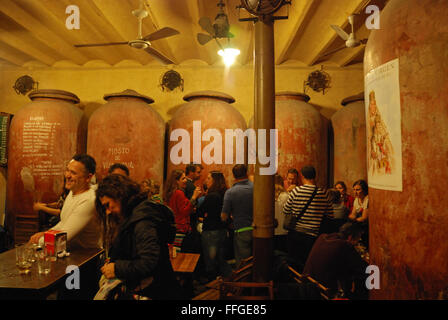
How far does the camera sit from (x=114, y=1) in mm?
5770

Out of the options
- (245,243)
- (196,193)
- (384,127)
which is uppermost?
(384,127)

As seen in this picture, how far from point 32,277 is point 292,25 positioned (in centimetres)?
623

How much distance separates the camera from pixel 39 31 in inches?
273

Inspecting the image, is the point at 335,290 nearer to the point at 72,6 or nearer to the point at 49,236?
the point at 49,236

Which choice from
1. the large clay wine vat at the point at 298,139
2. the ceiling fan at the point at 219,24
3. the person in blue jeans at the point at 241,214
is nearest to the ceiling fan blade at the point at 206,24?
the ceiling fan at the point at 219,24

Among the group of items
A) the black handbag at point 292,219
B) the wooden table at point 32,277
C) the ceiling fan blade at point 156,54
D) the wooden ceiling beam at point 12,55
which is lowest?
the wooden table at point 32,277

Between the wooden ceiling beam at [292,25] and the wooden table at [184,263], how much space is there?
4.64 meters

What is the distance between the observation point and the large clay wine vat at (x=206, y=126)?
6543 mm

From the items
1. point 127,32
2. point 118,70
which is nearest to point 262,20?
point 127,32

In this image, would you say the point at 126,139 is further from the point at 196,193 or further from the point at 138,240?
the point at 138,240

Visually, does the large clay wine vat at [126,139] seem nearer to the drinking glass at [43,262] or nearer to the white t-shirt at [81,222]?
the white t-shirt at [81,222]

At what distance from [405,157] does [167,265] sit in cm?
204

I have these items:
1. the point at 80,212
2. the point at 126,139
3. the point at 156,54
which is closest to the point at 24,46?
the point at 126,139

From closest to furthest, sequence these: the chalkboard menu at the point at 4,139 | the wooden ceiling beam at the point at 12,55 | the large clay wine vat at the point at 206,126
A: the large clay wine vat at the point at 206,126 → the chalkboard menu at the point at 4,139 → the wooden ceiling beam at the point at 12,55
